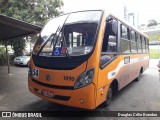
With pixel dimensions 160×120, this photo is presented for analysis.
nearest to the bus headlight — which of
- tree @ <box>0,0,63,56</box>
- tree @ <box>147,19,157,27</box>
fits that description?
tree @ <box>0,0,63,56</box>

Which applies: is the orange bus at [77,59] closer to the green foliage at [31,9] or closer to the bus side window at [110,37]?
the bus side window at [110,37]

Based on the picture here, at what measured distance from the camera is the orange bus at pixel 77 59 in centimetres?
425

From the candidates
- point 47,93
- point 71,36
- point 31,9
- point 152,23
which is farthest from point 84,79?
point 152,23

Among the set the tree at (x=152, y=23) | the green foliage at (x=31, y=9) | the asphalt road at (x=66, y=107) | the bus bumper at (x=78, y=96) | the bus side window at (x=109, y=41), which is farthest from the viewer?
the tree at (x=152, y=23)

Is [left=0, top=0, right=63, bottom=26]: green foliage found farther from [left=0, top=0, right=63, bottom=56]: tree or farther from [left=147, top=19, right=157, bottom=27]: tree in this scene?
[left=147, top=19, right=157, bottom=27]: tree

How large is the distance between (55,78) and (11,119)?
4.99 feet

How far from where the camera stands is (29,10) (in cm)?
1725

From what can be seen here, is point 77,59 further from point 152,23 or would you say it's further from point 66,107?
point 152,23

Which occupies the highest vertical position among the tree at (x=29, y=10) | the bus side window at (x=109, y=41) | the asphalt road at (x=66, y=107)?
the tree at (x=29, y=10)

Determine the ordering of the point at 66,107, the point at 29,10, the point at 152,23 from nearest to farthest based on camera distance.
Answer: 1. the point at 66,107
2. the point at 29,10
3. the point at 152,23

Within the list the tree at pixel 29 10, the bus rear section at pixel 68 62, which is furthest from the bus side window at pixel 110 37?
the tree at pixel 29 10

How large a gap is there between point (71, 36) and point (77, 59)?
85 centimetres

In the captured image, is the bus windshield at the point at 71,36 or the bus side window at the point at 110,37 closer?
the bus windshield at the point at 71,36

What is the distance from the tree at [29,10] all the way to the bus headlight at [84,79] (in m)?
13.6
